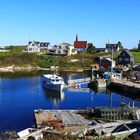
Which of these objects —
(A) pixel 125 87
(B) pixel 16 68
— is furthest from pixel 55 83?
(B) pixel 16 68

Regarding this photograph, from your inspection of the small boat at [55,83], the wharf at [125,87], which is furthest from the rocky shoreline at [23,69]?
the small boat at [55,83]

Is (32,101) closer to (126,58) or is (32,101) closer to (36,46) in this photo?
(126,58)

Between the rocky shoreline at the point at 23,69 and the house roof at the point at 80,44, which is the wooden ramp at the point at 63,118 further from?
the house roof at the point at 80,44

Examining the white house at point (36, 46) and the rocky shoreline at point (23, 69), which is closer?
the rocky shoreline at point (23, 69)

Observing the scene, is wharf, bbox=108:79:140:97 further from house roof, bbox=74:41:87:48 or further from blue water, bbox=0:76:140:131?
house roof, bbox=74:41:87:48

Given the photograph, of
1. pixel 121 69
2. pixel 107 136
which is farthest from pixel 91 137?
pixel 121 69

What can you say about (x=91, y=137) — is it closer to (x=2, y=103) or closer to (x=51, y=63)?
(x=2, y=103)

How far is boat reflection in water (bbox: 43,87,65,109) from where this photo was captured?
46816 mm

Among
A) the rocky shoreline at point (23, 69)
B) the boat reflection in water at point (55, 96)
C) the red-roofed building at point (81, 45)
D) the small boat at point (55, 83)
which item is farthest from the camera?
the red-roofed building at point (81, 45)

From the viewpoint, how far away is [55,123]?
28156 millimetres

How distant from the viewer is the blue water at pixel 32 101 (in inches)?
1382

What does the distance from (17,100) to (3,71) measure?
5071 centimetres

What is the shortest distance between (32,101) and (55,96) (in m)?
5.81

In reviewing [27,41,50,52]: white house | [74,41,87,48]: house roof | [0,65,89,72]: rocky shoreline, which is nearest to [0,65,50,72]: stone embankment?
[0,65,89,72]: rocky shoreline
